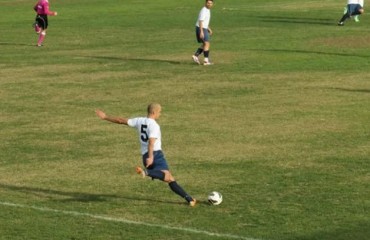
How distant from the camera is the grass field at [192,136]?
1562cm

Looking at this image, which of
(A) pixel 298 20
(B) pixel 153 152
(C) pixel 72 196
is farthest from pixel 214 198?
(A) pixel 298 20

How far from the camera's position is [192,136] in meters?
22.5

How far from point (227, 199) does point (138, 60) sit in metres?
20.3

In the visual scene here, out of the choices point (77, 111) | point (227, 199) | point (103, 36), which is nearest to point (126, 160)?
point (227, 199)

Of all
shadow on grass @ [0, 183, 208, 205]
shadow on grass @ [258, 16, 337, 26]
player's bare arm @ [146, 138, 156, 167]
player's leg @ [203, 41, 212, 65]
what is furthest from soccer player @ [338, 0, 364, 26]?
player's bare arm @ [146, 138, 156, 167]

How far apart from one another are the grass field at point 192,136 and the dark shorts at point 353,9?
5007 millimetres

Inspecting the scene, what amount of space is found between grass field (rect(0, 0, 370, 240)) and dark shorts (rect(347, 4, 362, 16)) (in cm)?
501

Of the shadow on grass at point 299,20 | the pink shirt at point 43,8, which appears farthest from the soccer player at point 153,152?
the shadow on grass at point 299,20

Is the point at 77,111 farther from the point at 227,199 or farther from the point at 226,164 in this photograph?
the point at 227,199

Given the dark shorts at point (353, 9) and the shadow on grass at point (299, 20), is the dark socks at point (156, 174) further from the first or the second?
the dark shorts at point (353, 9)

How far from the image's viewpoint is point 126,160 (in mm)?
20156

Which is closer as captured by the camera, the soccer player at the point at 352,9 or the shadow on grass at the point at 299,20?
the soccer player at the point at 352,9

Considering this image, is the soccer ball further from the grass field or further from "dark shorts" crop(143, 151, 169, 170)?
"dark shorts" crop(143, 151, 169, 170)

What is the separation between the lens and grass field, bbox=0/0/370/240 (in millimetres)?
15625
